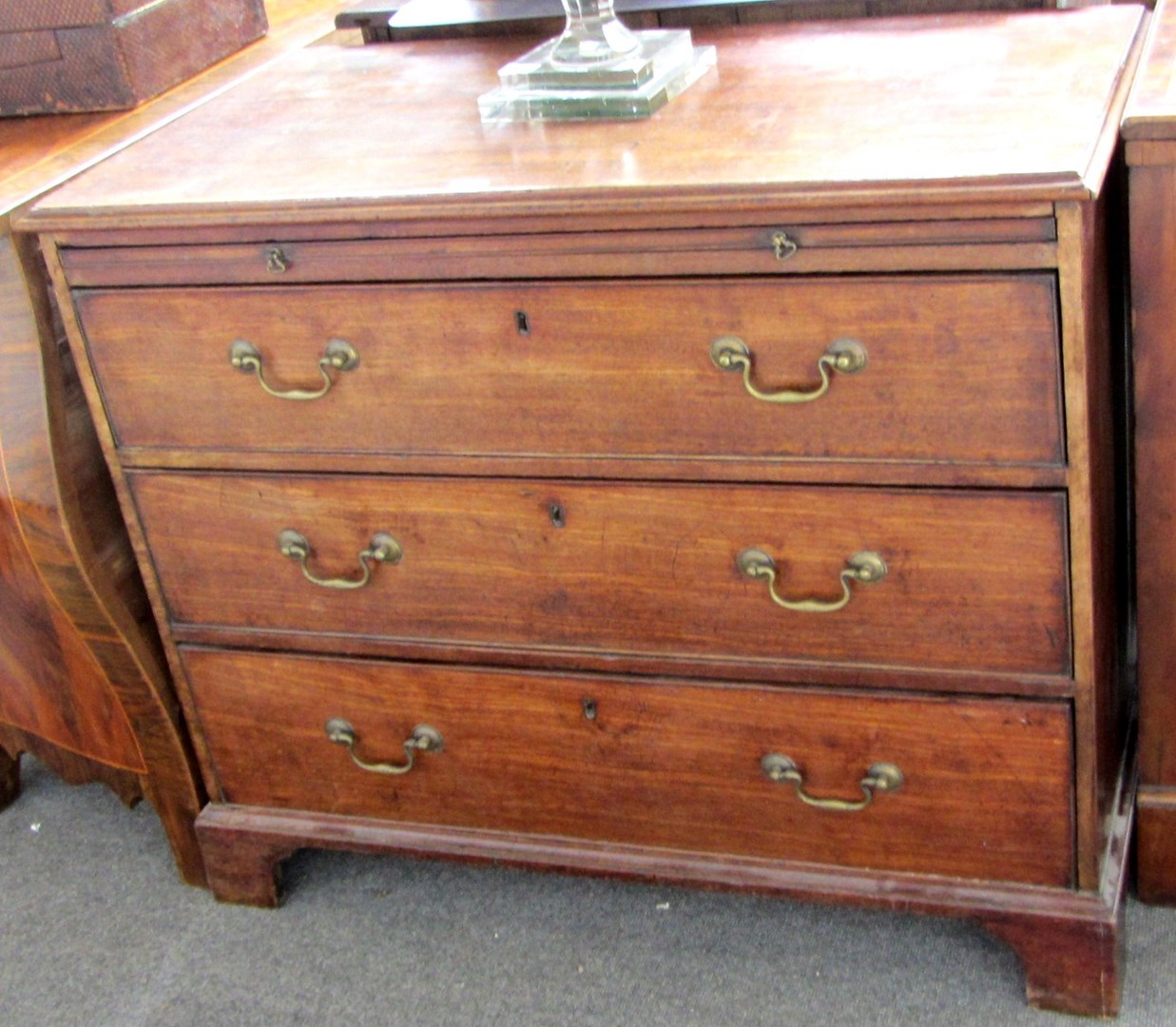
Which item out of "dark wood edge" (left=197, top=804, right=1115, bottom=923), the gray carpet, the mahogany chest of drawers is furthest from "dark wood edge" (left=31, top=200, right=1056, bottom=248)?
the gray carpet

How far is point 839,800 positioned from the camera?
1.53 m

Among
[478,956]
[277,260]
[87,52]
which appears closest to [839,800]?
[478,956]

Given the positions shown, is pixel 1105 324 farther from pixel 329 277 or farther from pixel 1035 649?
pixel 329 277

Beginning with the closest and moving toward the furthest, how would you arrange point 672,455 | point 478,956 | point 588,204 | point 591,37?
point 588,204
point 672,455
point 591,37
point 478,956

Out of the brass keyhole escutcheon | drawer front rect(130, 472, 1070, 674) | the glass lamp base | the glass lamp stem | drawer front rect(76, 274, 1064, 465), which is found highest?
the glass lamp stem

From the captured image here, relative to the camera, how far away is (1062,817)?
4.79 ft

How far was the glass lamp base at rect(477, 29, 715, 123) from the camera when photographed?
1.45 metres

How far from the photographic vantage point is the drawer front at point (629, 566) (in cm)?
136

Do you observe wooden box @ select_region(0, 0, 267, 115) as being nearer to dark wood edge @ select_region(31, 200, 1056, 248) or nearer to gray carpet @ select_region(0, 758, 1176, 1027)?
dark wood edge @ select_region(31, 200, 1056, 248)

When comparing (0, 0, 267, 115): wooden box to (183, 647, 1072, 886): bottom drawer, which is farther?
(0, 0, 267, 115): wooden box

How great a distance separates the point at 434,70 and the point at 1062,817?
1002 mm

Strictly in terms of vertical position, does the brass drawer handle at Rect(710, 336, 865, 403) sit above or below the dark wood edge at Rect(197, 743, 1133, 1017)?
above

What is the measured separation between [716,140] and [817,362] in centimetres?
22

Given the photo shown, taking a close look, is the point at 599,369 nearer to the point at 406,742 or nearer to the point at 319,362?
the point at 319,362
